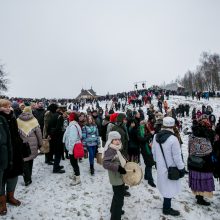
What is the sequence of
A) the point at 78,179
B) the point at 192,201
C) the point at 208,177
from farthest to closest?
the point at 78,179
the point at 192,201
the point at 208,177

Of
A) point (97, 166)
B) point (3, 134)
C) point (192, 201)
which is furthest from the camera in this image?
point (97, 166)

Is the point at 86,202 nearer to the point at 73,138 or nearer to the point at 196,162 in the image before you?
the point at 73,138

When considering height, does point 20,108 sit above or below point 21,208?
above

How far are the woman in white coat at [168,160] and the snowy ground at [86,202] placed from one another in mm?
490

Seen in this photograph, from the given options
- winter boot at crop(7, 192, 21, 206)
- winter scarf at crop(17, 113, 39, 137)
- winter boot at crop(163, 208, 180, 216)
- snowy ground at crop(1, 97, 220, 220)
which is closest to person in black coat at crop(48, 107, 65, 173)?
snowy ground at crop(1, 97, 220, 220)

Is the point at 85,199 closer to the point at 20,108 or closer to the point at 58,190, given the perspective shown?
the point at 58,190

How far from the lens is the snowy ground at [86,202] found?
16.3ft

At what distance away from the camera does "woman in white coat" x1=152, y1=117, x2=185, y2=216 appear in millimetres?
4918

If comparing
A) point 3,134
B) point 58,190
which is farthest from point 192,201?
point 3,134

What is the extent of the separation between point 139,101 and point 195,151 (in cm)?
2978

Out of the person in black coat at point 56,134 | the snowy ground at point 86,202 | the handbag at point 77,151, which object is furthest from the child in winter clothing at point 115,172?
the person in black coat at point 56,134

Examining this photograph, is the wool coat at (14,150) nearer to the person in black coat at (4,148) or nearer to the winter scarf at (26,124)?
the person in black coat at (4,148)

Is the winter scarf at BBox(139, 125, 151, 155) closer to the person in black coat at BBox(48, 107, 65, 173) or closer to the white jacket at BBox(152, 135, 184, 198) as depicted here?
the white jacket at BBox(152, 135, 184, 198)

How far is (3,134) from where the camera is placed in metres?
4.36
